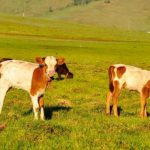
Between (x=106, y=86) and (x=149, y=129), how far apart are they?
17.7 meters

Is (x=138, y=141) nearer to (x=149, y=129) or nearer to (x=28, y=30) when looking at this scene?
(x=149, y=129)

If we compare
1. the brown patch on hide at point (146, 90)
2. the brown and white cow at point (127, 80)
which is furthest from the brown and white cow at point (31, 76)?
the brown patch on hide at point (146, 90)

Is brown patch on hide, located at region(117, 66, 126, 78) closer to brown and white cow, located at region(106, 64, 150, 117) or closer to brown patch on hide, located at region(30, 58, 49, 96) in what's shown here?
brown and white cow, located at region(106, 64, 150, 117)

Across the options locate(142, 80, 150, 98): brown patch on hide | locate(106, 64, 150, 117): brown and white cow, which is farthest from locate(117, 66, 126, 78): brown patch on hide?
locate(142, 80, 150, 98): brown patch on hide

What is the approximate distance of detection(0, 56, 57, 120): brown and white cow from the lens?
15.5m

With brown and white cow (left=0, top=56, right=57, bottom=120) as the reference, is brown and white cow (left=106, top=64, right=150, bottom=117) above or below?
below

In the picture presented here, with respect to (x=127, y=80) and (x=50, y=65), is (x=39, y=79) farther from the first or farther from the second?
(x=127, y=80)

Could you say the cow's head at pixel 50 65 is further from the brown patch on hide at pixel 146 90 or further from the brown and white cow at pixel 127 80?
the brown patch on hide at pixel 146 90

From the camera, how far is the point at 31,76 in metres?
15.8

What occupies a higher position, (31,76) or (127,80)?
(31,76)

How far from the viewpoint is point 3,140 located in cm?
1037

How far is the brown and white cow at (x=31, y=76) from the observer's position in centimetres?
1547

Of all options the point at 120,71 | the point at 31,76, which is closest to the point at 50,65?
the point at 31,76

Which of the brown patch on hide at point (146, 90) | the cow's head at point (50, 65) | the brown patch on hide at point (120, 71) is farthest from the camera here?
the brown patch on hide at point (146, 90)
